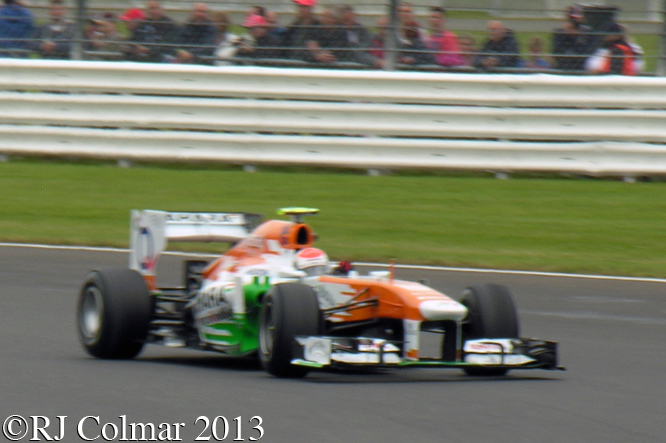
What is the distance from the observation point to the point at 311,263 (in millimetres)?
6926

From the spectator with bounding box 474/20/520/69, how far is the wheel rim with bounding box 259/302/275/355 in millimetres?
7968

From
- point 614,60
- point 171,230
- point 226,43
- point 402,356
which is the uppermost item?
point 226,43

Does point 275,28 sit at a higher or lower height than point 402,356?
higher

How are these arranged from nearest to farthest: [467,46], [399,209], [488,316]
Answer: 1. [488,316]
2. [399,209]
3. [467,46]

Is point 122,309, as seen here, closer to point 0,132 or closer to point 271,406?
point 271,406

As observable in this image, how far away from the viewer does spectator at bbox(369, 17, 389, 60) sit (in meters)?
14.1

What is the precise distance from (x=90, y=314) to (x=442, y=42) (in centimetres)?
771

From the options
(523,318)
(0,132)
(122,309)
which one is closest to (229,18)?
(0,132)

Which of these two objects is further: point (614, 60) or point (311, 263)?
point (614, 60)

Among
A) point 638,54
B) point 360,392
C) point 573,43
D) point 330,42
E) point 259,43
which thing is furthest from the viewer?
point 259,43

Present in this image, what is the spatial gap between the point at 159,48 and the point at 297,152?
2.17 m

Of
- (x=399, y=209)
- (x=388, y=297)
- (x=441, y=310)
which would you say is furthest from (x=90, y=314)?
(x=399, y=209)

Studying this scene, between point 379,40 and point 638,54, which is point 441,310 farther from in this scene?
point 638,54

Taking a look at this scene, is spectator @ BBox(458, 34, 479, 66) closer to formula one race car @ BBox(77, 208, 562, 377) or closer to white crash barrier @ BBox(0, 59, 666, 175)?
white crash barrier @ BBox(0, 59, 666, 175)
